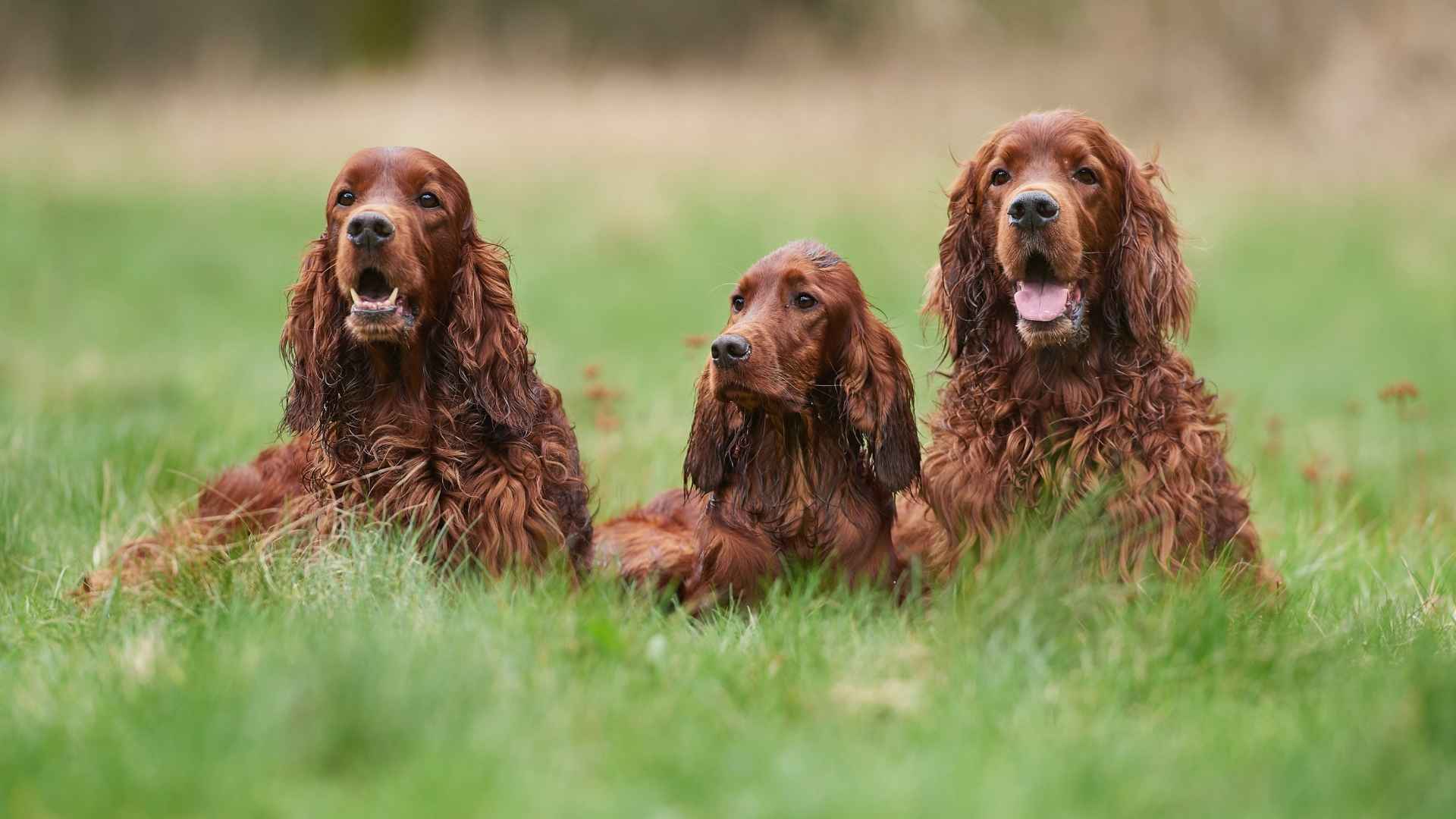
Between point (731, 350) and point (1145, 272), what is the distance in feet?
3.89

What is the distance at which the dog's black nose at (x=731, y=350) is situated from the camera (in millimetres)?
4176

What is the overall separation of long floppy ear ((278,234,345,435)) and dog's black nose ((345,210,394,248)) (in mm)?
374

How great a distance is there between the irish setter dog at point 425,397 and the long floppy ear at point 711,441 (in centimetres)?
39

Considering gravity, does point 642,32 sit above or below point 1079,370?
above

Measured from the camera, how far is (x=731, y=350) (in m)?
4.18

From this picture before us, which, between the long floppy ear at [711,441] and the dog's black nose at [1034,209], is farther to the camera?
the long floppy ear at [711,441]

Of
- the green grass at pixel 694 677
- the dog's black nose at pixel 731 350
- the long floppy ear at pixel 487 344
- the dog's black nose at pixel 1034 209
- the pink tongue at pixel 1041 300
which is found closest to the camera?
the green grass at pixel 694 677

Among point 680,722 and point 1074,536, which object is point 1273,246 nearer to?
point 1074,536

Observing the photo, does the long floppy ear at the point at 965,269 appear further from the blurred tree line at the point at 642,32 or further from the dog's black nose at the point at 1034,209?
the blurred tree line at the point at 642,32

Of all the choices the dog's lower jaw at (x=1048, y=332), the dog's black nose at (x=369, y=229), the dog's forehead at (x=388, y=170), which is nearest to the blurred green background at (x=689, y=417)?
the dog's lower jaw at (x=1048, y=332)

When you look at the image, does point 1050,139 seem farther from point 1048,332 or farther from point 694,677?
point 694,677

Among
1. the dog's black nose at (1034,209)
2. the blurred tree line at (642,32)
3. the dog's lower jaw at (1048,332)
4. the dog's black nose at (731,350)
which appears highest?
the blurred tree line at (642,32)

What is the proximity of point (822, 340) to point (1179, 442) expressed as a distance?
106 cm

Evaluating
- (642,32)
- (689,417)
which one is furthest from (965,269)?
(642,32)
